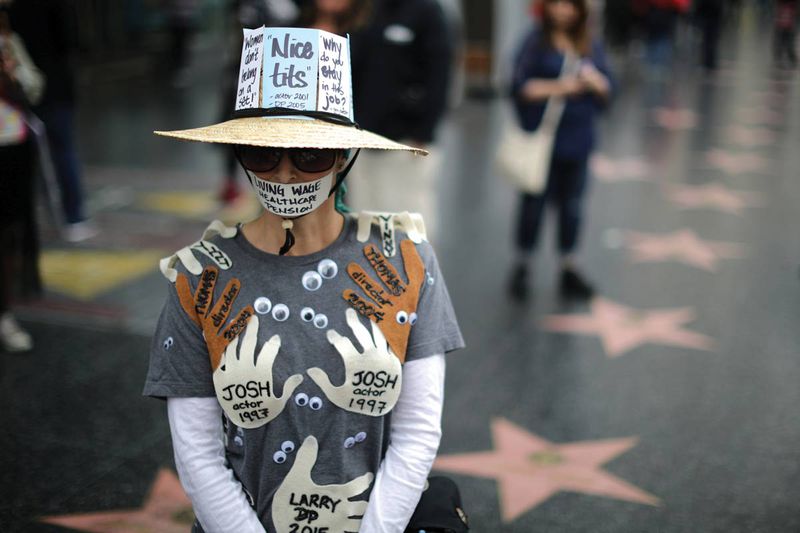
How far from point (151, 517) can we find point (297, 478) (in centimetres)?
163

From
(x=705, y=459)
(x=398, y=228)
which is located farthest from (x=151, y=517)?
(x=705, y=459)

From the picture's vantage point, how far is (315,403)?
2.20 m

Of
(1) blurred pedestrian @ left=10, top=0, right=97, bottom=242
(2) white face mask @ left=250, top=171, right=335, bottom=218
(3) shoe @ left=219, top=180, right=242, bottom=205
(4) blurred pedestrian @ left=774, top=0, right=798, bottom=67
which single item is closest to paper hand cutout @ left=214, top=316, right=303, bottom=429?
(2) white face mask @ left=250, top=171, right=335, bottom=218

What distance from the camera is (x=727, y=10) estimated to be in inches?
690

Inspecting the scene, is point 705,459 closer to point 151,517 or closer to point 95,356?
point 151,517

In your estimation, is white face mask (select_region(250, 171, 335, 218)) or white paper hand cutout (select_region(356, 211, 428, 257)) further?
white paper hand cutout (select_region(356, 211, 428, 257))

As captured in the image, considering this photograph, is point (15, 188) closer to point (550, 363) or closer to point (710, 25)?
point (550, 363)

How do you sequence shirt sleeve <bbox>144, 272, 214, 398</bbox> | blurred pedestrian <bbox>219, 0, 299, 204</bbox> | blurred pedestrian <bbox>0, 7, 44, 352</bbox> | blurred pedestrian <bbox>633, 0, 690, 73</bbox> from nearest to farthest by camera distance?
shirt sleeve <bbox>144, 272, 214, 398</bbox> → blurred pedestrian <bbox>0, 7, 44, 352</bbox> → blurred pedestrian <bbox>219, 0, 299, 204</bbox> → blurred pedestrian <bbox>633, 0, 690, 73</bbox>

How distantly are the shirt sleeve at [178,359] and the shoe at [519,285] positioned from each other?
4030 mm

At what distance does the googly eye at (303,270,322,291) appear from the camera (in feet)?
7.26

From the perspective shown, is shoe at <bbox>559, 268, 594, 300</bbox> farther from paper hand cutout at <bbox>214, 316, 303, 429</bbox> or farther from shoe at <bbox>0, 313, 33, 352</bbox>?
paper hand cutout at <bbox>214, 316, 303, 429</bbox>

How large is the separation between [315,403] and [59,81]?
16.7ft

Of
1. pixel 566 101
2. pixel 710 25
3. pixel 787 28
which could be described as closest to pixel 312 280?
pixel 566 101

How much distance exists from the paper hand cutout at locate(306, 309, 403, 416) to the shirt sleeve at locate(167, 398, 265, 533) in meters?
0.30
